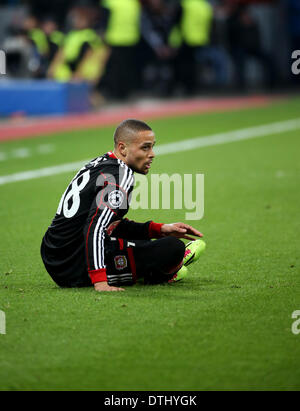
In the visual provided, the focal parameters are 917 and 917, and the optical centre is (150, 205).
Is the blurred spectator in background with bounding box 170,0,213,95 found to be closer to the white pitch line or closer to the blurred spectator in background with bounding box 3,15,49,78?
the blurred spectator in background with bounding box 3,15,49,78

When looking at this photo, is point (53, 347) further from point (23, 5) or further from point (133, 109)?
point (23, 5)

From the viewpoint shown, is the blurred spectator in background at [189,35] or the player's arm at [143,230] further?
the blurred spectator in background at [189,35]

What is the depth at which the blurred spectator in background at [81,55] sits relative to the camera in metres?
20.0

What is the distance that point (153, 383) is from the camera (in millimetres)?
4184

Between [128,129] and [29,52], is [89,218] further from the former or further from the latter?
[29,52]

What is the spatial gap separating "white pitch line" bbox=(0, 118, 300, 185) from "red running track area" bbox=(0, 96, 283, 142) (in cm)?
264

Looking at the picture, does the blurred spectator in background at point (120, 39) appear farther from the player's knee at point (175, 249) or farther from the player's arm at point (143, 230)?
the player's knee at point (175, 249)

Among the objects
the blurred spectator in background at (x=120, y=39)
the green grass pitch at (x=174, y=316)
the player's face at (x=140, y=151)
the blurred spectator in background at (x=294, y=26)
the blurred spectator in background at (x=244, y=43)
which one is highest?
the blurred spectator in background at (x=294, y=26)

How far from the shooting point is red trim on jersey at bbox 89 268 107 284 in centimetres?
557

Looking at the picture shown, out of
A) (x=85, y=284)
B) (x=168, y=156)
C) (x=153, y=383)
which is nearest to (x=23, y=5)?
(x=168, y=156)

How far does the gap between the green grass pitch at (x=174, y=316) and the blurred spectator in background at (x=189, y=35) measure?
13079mm

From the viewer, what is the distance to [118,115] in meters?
18.7

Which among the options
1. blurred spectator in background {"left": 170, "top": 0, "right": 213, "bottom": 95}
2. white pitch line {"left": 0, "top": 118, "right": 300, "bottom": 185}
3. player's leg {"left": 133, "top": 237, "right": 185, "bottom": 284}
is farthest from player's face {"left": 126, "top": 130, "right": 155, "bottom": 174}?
blurred spectator in background {"left": 170, "top": 0, "right": 213, "bottom": 95}

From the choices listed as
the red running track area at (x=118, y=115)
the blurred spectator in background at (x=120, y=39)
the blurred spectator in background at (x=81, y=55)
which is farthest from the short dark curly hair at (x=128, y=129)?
the blurred spectator in background at (x=120, y=39)
